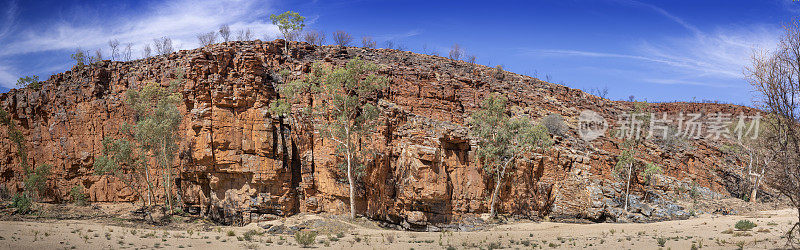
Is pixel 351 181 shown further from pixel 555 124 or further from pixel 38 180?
pixel 38 180

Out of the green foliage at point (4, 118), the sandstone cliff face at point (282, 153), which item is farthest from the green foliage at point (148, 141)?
the green foliage at point (4, 118)

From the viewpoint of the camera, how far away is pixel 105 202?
3259 cm

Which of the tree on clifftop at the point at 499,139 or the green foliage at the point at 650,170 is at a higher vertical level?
the tree on clifftop at the point at 499,139

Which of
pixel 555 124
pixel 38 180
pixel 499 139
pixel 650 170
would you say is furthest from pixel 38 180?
pixel 650 170

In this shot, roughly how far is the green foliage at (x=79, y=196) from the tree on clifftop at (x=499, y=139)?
26799 millimetres

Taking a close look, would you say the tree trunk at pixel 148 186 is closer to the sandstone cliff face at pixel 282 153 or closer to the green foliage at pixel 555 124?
the sandstone cliff face at pixel 282 153

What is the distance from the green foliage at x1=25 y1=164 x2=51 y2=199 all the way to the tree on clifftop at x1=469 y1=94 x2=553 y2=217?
29774 mm

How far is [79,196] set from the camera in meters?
31.5

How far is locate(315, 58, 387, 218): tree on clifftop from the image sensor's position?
29.2 m

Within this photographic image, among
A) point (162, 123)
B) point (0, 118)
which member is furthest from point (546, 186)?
point (0, 118)

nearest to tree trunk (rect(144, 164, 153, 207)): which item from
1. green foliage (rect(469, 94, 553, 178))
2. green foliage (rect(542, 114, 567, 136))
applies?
green foliage (rect(469, 94, 553, 178))

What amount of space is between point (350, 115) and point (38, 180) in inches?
875

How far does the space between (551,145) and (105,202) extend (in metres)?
31.0

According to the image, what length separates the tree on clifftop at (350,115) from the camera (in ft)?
95.8
